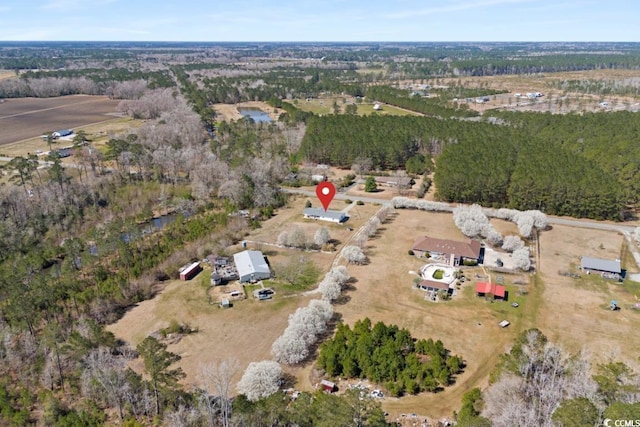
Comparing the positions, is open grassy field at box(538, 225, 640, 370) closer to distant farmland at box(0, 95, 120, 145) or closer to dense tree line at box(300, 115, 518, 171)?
dense tree line at box(300, 115, 518, 171)

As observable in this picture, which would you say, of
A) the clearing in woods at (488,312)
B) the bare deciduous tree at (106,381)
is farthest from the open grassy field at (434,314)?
the bare deciduous tree at (106,381)

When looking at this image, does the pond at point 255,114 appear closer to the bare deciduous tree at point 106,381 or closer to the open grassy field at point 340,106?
the open grassy field at point 340,106

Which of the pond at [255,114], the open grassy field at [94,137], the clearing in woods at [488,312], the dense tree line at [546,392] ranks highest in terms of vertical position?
the pond at [255,114]

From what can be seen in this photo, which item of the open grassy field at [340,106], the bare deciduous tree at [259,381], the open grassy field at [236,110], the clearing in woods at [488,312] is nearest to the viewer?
the bare deciduous tree at [259,381]

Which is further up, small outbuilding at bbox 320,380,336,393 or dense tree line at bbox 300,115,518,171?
dense tree line at bbox 300,115,518,171

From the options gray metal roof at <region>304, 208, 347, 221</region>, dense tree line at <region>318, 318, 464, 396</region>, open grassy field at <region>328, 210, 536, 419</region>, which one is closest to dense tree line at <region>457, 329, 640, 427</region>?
open grassy field at <region>328, 210, 536, 419</region>

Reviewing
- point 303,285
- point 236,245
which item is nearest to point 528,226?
point 303,285
